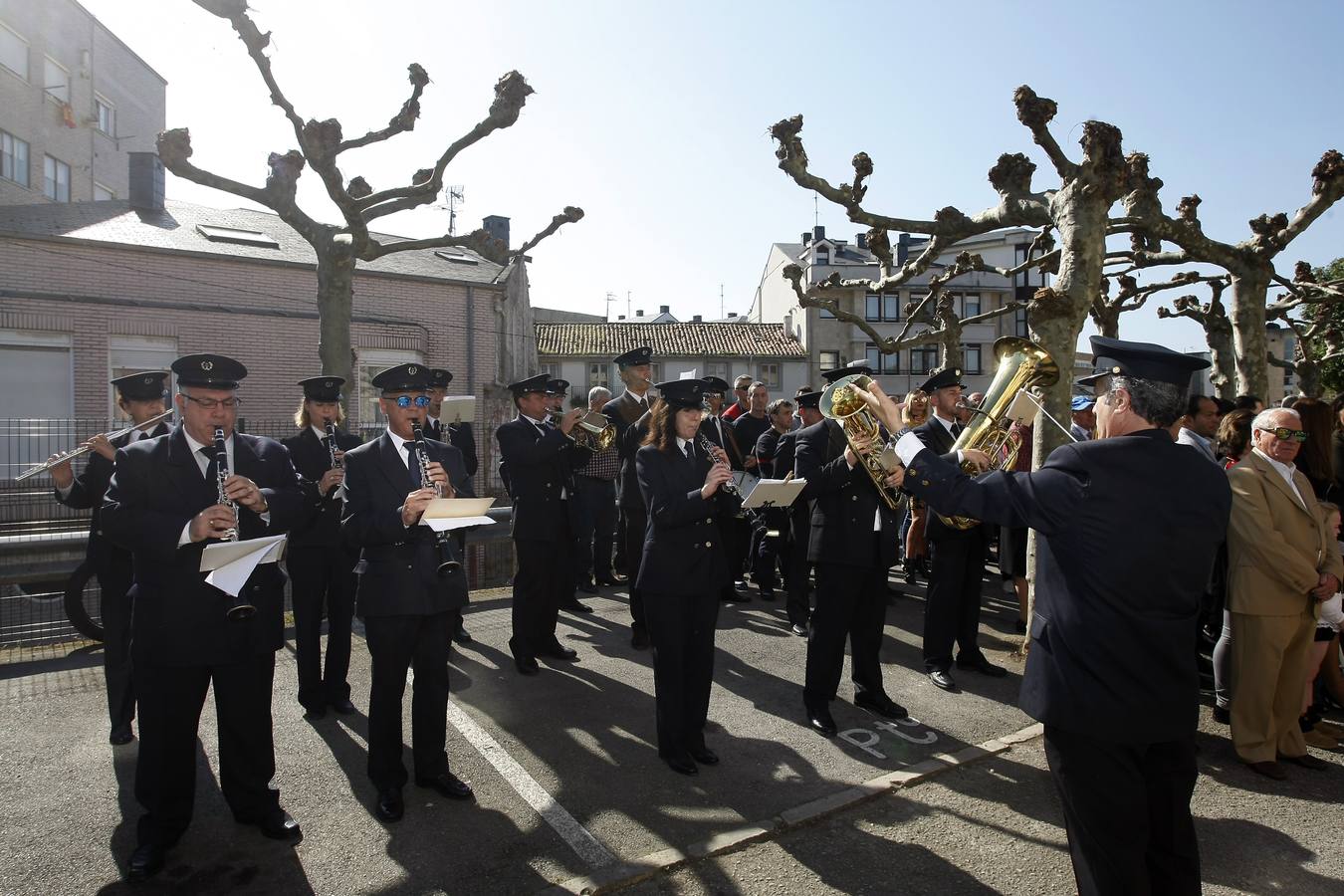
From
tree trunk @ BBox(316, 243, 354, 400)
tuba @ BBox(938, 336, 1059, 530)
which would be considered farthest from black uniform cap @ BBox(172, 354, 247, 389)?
tree trunk @ BBox(316, 243, 354, 400)

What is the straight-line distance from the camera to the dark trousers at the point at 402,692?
4.16 m

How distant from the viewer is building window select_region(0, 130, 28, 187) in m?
25.6

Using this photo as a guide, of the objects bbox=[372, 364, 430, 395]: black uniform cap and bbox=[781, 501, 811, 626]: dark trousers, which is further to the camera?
bbox=[781, 501, 811, 626]: dark trousers

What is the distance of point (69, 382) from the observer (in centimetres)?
1777

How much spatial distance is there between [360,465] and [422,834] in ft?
6.02

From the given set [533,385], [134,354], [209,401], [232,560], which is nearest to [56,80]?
[134,354]

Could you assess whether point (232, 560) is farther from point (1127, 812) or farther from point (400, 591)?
point (1127, 812)

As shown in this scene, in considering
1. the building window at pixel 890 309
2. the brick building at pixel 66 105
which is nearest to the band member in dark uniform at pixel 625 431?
the brick building at pixel 66 105

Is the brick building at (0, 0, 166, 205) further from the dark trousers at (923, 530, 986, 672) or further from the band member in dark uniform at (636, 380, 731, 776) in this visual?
the dark trousers at (923, 530, 986, 672)

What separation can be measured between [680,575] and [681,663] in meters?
0.50

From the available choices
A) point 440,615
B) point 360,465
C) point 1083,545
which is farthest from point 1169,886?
point 360,465

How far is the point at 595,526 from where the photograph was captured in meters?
8.97

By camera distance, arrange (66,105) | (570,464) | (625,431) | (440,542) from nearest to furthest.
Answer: (440,542)
(570,464)
(625,431)
(66,105)

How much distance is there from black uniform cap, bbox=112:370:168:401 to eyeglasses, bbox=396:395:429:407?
6.02 ft
